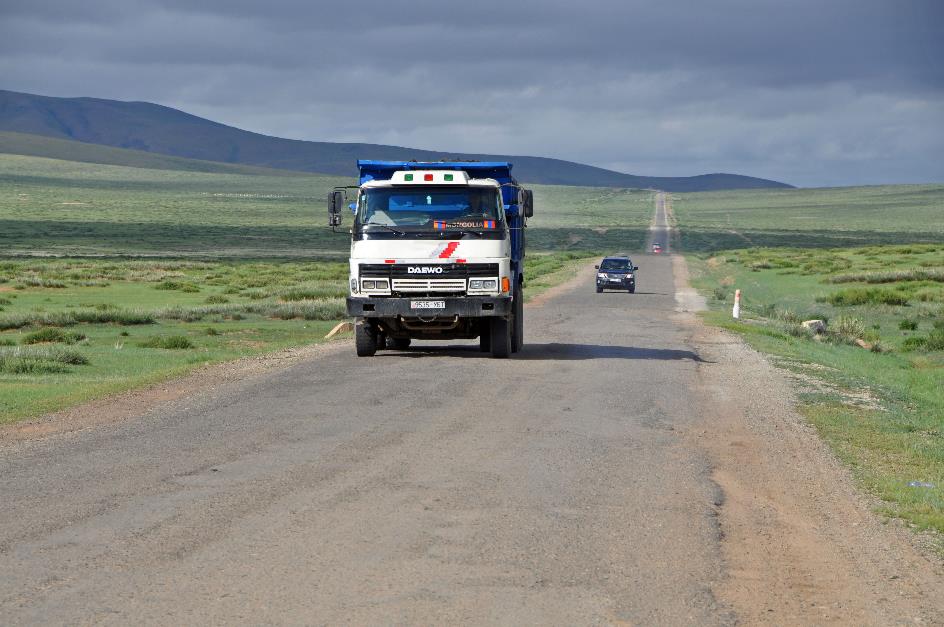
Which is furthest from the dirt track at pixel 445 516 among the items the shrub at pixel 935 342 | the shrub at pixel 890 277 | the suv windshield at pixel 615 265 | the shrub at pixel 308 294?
the shrub at pixel 890 277

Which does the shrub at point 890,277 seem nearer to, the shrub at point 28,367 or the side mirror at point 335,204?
the side mirror at point 335,204

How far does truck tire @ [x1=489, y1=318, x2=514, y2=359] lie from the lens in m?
20.4

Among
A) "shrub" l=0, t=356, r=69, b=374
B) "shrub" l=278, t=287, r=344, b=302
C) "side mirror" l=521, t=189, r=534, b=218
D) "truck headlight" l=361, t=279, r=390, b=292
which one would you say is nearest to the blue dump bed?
"side mirror" l=521, t=189, r=534, b=218

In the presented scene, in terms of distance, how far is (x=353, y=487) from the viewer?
10.1m

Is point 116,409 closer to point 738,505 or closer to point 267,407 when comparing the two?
point 267,407

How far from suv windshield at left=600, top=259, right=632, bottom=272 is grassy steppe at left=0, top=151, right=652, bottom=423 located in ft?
10.1

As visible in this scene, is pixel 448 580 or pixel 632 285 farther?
pixel 632 285

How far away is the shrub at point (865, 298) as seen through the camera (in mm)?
48375

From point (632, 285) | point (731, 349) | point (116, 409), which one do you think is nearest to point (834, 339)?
point (731, 349)

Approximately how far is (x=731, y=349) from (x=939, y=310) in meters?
22.8

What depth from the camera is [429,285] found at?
19.5 m

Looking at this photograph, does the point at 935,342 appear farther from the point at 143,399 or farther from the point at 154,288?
the point at 154,288

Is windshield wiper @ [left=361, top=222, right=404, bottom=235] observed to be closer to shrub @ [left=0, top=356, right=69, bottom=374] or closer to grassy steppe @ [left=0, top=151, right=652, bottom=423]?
grassy steppe @ [left=0, top=151, right=652, bottom=423]

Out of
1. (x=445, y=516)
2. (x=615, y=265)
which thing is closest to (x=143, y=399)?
(x=445, y=516)
